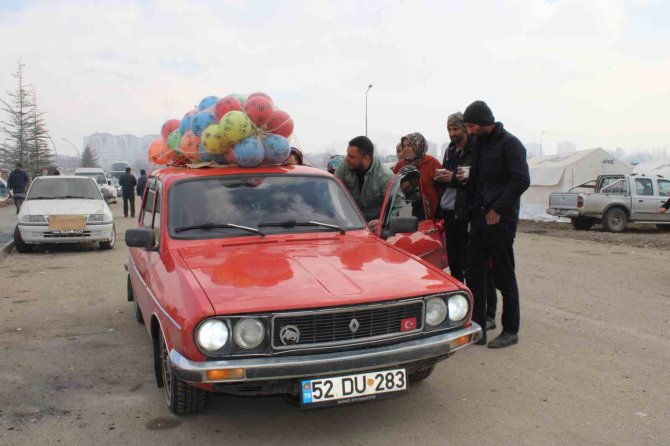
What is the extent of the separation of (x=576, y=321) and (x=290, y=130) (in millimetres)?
3473

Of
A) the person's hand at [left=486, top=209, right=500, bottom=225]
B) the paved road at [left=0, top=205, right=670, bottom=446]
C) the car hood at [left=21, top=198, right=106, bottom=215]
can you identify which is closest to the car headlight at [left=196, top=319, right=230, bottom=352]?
the paved road at [left=0, top=205, right=670, bottom=446]

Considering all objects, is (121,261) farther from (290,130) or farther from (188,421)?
(188,421)

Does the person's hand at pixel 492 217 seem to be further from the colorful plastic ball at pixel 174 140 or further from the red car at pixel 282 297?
the colorful plastic ball at pixel 174 140

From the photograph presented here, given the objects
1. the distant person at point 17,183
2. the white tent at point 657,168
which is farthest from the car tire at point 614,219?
the distant person at point 17,183

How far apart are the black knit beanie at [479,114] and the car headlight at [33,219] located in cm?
963

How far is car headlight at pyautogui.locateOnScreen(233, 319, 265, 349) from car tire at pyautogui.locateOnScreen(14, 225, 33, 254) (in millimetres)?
10483

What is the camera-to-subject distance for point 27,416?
405 centimetres

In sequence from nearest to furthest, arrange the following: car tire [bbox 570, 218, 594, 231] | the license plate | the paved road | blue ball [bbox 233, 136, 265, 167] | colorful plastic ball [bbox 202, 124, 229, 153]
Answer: the license plate → the paved road → blue ball [bbox 233, 136, 265, 167] → colorful plastic ball [bbox 202, 124, 229, 153] → car tire [bbox 570, 218, 594, 231]

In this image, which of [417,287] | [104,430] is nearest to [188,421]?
[104,430]

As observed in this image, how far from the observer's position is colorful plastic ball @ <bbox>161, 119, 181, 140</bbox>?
7.05 m

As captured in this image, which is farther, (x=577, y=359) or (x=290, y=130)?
(x=290, y=130)

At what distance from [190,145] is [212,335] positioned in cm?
273

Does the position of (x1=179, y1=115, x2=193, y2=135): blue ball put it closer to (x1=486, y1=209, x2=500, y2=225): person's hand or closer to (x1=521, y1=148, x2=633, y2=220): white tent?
(x1=486, y1=209, x2=500, y2=225): person's hand

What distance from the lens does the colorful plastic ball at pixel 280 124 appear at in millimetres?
5566
